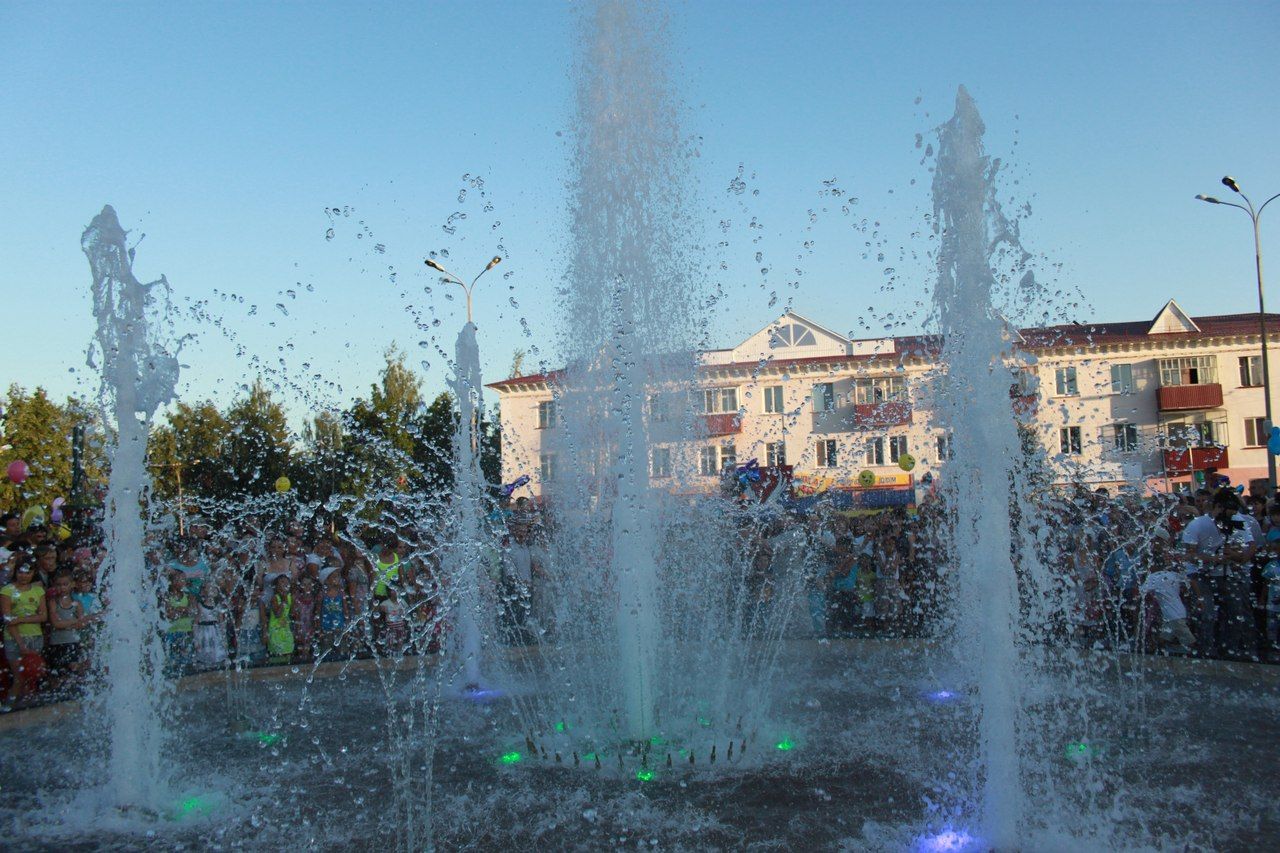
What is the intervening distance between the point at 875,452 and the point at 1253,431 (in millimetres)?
17720

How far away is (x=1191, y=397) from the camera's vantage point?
4325 cm

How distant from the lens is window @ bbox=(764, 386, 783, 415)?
4431 cm

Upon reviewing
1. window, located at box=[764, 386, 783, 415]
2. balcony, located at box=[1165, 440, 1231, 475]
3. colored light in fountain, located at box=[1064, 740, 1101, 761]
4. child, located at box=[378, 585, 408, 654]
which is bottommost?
colored light in fountain, located at box=[1064, 740, 1101, 761]

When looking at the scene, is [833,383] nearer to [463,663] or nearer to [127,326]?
[463,663]

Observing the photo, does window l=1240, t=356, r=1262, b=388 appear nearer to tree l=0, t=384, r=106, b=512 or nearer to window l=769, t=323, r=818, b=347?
Result: window l=769, t=323, r=818, b=347

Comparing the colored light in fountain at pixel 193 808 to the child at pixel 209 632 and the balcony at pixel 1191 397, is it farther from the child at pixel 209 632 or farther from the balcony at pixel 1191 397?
the balcony at pixel 1191 397

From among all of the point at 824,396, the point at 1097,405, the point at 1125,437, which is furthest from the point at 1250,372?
the point at 824,396

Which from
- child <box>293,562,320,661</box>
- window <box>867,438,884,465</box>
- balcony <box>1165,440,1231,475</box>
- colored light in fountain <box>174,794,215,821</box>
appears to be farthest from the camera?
window <box>867,438,884,465</box>

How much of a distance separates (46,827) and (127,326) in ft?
9.98

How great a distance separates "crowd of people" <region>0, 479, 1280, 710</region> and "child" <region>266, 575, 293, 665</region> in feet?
0.05

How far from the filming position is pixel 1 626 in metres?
8.07

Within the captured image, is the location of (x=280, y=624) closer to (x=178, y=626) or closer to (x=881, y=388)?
(x=178, y=626)

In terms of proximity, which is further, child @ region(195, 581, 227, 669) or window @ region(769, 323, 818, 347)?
window @ region(769, 323, 818, 347)

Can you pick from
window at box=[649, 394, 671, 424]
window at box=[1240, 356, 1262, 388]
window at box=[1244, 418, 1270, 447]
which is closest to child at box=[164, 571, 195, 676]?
window at box=[649, 394, 671, 424]
